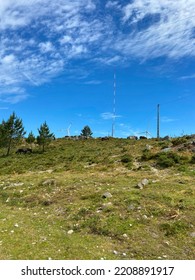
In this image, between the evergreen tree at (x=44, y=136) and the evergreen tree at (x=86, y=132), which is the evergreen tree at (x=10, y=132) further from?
the evergreen tree at (x=86, y=132)

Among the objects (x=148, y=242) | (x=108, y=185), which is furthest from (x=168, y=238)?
(x=108, y=185)

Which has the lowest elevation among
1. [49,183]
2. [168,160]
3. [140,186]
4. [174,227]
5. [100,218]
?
[174,227]

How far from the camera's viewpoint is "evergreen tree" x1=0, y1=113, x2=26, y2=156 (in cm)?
6103

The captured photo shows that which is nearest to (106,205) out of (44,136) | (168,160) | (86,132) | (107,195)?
(107,195)

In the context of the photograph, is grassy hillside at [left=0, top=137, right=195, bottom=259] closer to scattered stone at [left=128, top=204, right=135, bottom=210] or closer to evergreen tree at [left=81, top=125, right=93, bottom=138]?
scattered stone at [left=128, top=204, right=135, bottom=210]

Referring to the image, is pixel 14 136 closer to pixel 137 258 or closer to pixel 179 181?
pixel 179 181

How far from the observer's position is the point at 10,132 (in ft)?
205

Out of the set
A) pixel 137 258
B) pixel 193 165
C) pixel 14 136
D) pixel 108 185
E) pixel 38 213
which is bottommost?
pixel 137 258

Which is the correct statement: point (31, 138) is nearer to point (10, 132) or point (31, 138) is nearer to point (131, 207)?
point (10, 132)

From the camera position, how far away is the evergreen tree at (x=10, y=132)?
6103 cm

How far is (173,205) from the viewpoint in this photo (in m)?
14.9

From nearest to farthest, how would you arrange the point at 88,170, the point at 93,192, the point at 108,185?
the point at 93,192 < the point at 108,185 < the point at 88,170

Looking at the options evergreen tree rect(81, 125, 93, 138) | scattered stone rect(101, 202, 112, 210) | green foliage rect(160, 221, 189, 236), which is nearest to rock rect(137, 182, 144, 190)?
scattered stone rect(101, 202, 112, 210)
